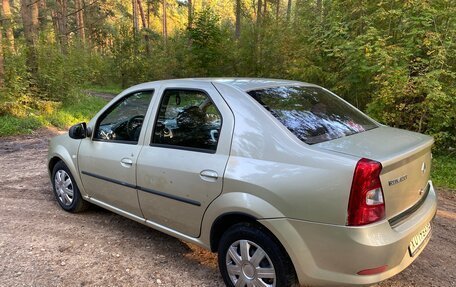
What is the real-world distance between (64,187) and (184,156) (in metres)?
2.41

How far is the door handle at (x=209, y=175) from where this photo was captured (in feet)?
9.57

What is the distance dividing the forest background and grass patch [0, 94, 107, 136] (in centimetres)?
3

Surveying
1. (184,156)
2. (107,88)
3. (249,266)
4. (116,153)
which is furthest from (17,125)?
(107,88)

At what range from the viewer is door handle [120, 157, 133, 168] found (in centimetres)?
365

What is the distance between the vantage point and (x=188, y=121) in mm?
3404

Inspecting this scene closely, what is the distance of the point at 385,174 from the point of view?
7.97 feet

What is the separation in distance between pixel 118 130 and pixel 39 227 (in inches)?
60.5

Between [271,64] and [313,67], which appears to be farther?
[271,64]

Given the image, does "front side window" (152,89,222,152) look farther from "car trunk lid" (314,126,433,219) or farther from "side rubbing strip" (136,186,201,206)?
"car trunk lid" (314,126,433,219)

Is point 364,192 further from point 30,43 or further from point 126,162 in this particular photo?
point 30,43

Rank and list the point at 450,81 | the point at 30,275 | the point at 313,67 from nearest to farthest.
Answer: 1. the point at 30,275
2. the point at 450,81
3. the point at 313,67

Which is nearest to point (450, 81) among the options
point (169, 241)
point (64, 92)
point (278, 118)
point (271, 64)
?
point (278, 118)

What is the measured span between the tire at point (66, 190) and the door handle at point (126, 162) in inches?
47.7

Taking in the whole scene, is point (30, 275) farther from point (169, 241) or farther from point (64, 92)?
point (64, 92)
